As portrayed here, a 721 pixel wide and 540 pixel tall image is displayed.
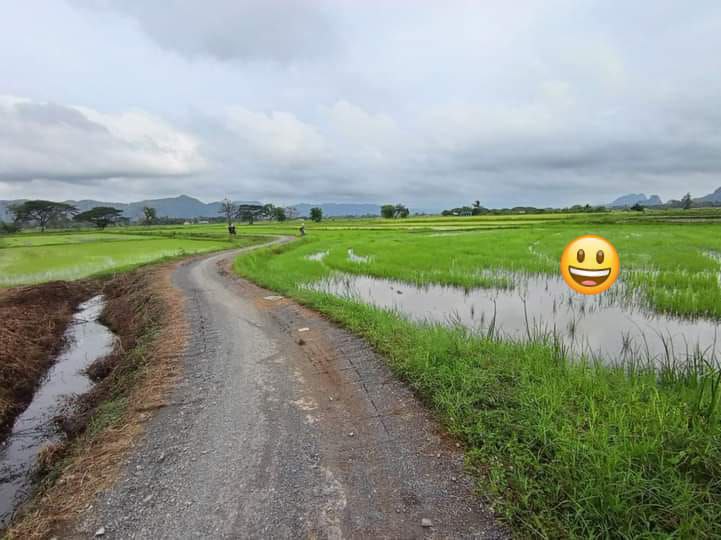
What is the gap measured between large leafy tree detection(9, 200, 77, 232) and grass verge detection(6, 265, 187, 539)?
8205 cm

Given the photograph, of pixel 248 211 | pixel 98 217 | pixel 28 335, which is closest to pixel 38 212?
pixel 98 217

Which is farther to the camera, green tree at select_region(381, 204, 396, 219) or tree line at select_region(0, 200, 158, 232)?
green tree at select_region(381, 204, 396, 219)

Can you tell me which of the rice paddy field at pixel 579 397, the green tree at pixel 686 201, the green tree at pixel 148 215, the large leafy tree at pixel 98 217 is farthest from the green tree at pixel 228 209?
the green tree at pixel 686 201

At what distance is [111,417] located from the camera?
390 centimetres

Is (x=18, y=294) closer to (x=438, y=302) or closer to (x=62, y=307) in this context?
(x=62, y=307)

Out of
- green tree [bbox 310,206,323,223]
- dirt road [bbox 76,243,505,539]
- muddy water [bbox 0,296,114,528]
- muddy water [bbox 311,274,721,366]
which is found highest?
green tree [bbox 310,206,323,223]

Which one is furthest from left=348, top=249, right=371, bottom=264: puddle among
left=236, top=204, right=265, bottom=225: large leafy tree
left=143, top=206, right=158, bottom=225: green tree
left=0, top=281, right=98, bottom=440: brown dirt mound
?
left=236, top=204, right=265, bottom=225: large leafy tree

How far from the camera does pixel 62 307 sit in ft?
32.4

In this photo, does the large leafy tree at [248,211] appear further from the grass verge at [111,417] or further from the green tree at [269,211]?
the grass verge at [111,417]

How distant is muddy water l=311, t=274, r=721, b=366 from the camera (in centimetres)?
615

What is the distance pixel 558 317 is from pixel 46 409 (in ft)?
34.2

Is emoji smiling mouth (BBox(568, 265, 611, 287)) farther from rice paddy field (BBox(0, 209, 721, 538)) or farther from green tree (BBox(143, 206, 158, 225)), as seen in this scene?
green tree (BBox(143, 206, 158, 225))

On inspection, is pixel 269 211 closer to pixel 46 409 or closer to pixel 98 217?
pixel 98 217

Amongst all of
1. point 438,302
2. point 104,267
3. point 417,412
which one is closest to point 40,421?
point 417,412
